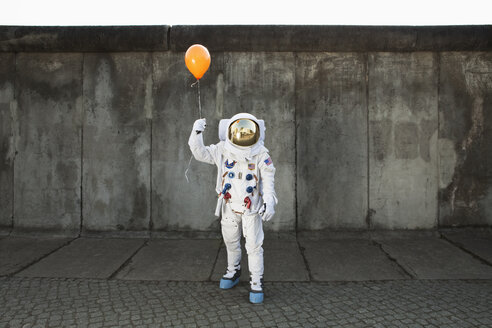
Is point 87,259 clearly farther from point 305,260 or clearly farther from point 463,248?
point 463,248

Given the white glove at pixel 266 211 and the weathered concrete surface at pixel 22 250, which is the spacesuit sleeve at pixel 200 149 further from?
the weathered concrete surface at pixel 22 250

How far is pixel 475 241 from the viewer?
5027 mm

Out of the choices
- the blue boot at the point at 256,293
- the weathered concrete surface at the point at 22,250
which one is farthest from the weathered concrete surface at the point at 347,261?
the weathered concrete surface at the point at 22,250

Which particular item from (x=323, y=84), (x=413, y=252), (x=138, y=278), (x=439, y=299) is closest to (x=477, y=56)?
(x=323, y=84)

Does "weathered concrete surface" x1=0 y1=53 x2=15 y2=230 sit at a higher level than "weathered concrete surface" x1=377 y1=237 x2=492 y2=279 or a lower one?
higher

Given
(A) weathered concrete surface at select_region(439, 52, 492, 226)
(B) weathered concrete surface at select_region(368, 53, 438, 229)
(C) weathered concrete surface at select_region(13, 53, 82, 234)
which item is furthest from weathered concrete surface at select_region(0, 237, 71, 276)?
(A) weathered concrete surface at select_region(439, 52, 492, 226)

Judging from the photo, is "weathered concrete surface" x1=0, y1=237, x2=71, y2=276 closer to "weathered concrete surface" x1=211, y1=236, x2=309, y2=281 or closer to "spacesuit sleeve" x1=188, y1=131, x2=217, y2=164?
"weathered concrete surface" x1=211, y1=236, x2=309, y2=281

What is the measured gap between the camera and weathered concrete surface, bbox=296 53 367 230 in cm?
543

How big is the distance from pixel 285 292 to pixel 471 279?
209 cm

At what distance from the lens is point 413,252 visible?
459 cm

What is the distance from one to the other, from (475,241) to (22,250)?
6471mm

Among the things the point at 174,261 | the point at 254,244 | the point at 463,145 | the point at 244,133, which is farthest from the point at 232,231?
the point at 463,145

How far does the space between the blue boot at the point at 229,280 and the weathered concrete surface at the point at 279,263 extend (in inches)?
7.9

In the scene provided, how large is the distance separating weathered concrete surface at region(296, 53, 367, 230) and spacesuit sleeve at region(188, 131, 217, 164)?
2.28 metres
